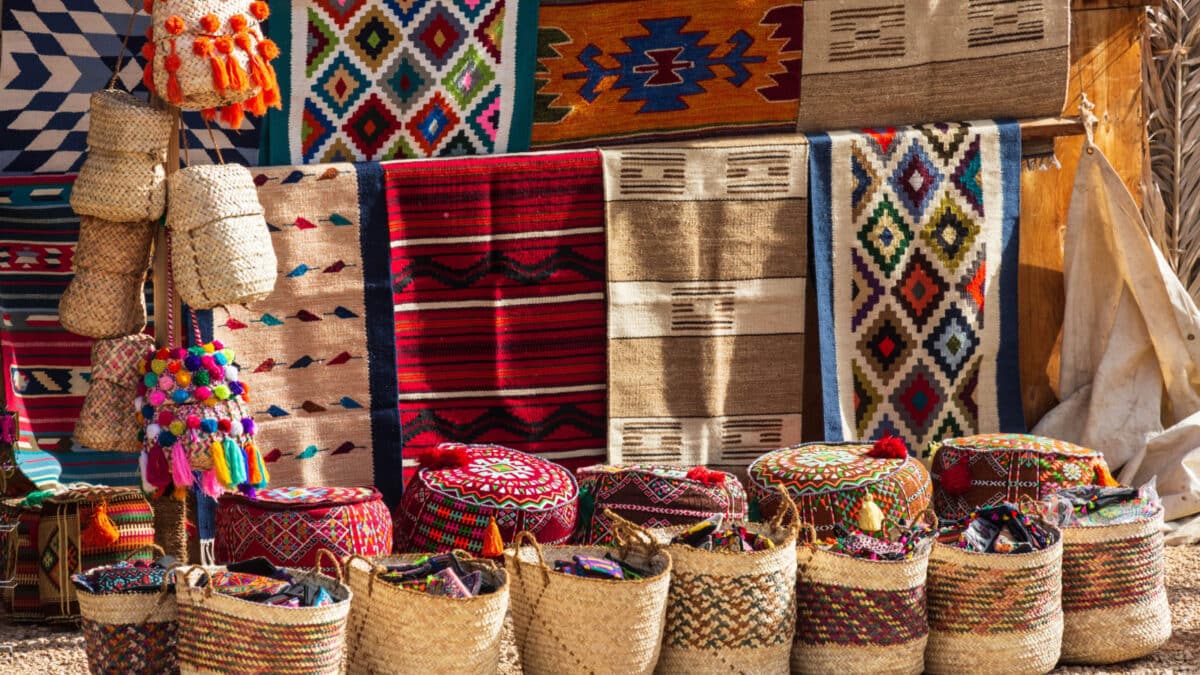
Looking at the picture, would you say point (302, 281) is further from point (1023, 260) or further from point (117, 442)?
point (1023, 260)

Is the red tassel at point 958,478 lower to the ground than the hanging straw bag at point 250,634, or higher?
higher

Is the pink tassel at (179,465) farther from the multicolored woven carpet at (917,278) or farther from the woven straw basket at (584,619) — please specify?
the multicolored woven carpet at (917,278)

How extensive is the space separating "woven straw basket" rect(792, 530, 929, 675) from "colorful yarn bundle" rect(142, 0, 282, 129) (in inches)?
80.4

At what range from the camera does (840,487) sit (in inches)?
188

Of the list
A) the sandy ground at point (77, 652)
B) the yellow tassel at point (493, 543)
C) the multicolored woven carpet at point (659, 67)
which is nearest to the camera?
the sandy ground at point (77, 652)

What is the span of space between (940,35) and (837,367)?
51.2 inches

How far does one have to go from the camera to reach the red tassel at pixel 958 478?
5086 mm

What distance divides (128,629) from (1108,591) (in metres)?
2.69

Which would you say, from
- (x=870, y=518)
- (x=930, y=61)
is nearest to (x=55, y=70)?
(x=870, y=518)

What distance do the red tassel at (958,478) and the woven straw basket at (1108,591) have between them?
74 centimetres

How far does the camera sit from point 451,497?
4.60 meters

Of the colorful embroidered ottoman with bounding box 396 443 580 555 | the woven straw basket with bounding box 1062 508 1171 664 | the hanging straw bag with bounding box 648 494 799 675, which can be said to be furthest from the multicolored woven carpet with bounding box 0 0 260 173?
the woven straw basket with bounding box 1062 508 1171 664

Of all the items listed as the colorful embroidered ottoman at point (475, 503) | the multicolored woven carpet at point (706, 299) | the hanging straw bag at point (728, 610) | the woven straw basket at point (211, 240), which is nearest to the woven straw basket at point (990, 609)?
the hanging straw bag at point (728, 610)

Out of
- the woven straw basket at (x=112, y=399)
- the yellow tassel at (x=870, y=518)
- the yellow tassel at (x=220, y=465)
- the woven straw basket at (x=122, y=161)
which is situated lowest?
the yellow tassel at (x=870, y=518)
